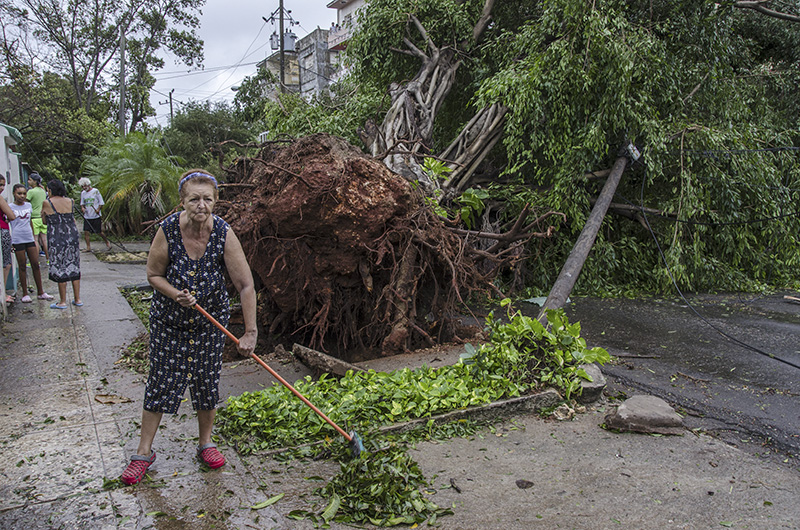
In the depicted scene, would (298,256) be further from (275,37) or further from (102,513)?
(275,37)

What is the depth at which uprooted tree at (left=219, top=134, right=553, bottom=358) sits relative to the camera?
5.21 metres

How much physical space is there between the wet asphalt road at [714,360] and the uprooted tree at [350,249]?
1.70 m

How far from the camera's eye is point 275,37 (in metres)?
31.7

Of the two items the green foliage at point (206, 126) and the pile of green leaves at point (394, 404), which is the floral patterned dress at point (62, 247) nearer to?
the pile of green leaves at point (394, 404)

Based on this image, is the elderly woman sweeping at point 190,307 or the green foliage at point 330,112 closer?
the elderly woman sweeping at point 190,307

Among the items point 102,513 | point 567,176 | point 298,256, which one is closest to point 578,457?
point 102,513

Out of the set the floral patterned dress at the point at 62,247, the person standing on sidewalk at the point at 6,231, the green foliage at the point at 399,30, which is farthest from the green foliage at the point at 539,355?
the green foliage at the point at 399,30

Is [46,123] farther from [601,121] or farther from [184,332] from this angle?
[184,332]

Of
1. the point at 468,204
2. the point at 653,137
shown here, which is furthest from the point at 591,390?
the point at 653,137

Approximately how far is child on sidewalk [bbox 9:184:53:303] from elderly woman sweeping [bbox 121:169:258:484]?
591cm

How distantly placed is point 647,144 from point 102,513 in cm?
806

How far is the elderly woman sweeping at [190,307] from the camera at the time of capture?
3184mm

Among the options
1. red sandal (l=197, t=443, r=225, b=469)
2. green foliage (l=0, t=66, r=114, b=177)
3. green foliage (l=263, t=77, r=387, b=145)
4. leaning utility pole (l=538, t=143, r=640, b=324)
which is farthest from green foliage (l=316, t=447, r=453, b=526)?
green foliage (l=0, t=66, r=114, b=177)

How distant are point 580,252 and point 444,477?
4535mm
